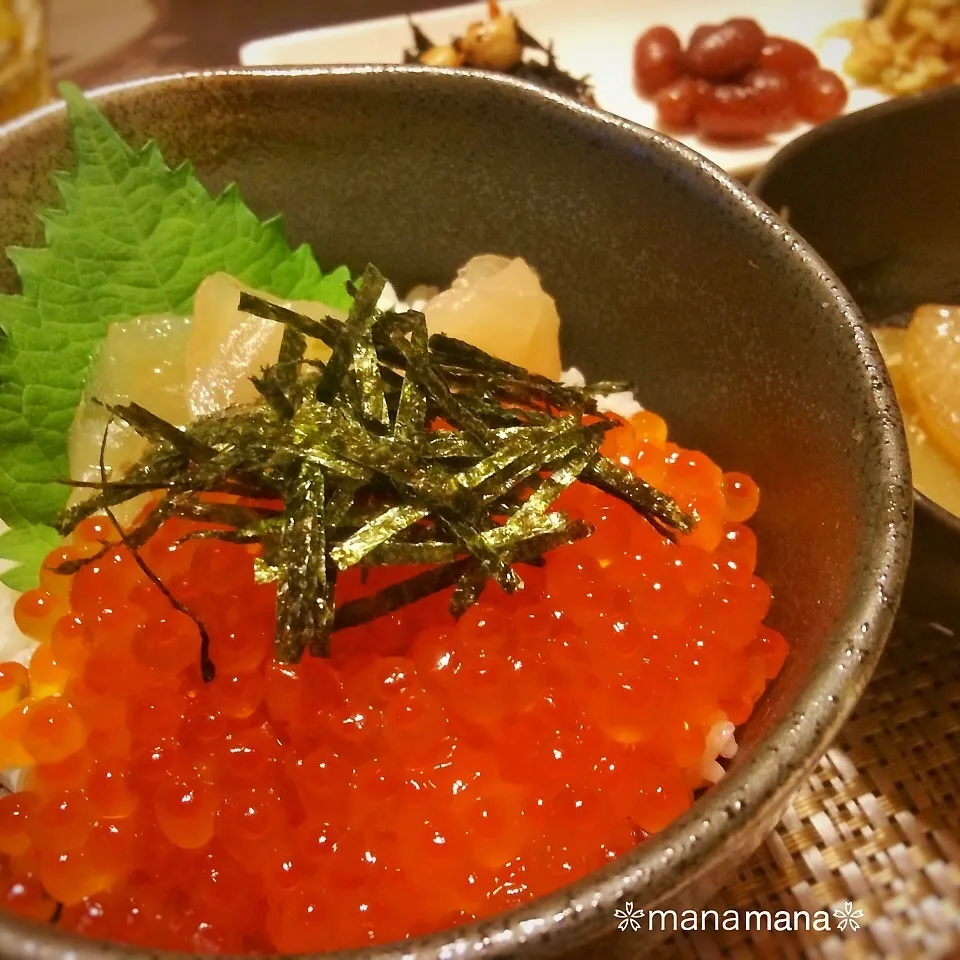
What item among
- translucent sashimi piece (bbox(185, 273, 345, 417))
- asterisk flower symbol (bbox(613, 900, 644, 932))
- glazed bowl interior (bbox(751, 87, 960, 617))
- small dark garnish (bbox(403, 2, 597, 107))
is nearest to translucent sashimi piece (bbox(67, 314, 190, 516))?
translucent sashimi piece (bbox(185, 273, 345, 417))

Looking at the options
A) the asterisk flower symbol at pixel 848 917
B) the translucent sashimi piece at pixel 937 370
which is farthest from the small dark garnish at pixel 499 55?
the asterisk flower symbol at pixel 848 917

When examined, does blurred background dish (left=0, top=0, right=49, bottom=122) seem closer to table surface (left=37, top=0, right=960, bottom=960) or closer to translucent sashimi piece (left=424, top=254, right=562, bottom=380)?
translucent sashimi piece (left=424, top=254, right=562, bottom=380)

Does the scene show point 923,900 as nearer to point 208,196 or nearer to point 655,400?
point 655,400

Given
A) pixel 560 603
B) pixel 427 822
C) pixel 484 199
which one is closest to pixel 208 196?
pixel 484 199

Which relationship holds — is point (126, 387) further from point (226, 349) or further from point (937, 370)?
point (937, 370)

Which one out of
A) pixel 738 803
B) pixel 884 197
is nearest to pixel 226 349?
pixel 738 803

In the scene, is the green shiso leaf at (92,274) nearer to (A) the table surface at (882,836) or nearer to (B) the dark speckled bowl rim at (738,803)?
(B) the dark speckled bowl rim at (738,803)
